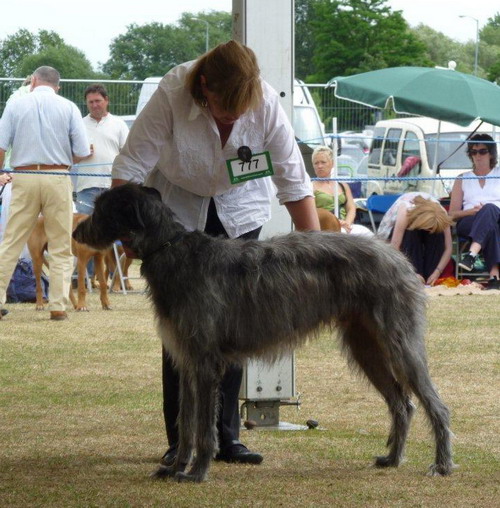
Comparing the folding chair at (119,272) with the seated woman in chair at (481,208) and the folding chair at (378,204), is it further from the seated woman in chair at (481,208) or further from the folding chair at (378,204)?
the seated woman in chair at (481,208)

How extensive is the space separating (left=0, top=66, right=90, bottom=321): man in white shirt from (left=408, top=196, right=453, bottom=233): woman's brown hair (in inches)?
188

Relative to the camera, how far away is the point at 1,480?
478cm

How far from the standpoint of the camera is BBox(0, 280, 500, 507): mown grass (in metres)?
4.53

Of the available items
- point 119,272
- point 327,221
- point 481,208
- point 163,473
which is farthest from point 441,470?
point 481,208

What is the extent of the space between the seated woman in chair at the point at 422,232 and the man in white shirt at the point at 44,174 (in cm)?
459

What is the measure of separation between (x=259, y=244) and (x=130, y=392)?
9.09 feet

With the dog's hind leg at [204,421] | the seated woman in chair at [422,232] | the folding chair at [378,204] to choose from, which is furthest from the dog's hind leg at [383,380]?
the folding chair at [378,204]

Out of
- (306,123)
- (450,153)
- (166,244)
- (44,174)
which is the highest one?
(306,123)

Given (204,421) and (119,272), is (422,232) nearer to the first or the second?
(119,272)

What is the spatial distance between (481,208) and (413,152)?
8.02m

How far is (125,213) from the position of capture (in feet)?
15.4

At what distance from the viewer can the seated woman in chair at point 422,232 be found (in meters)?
14.2

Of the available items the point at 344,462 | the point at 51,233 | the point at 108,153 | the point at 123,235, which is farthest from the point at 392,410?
the point at 108,153

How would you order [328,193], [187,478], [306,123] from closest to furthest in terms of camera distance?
[187,478] → [328,193] → [306,123]
